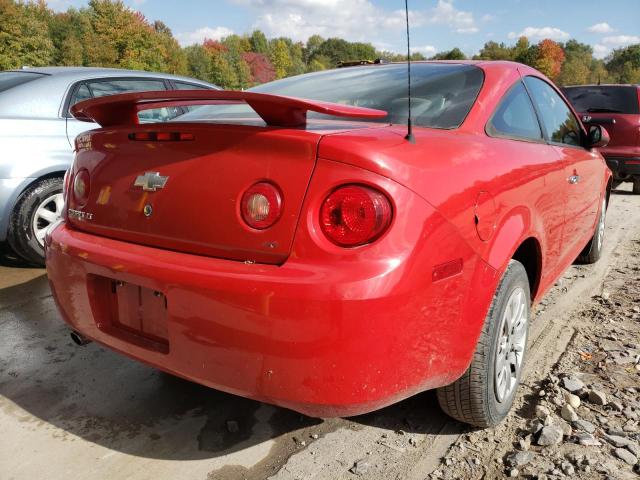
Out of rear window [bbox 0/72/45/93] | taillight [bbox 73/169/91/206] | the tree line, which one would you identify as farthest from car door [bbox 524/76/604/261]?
the tree line

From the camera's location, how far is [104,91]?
4.77 metres

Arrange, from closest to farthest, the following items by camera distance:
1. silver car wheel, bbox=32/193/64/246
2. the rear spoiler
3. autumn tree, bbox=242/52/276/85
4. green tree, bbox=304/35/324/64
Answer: the rear spoiler → silver car wheel, bbox=32/193/64/246 → autumn tree, bbox=242/52/276/85 → green tree, bbox=304/35/324/64

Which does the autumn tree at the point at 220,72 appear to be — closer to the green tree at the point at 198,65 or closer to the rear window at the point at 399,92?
the green tree at the point at 198,65

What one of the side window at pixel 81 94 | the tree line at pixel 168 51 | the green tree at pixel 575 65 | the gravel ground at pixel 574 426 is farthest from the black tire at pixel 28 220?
the green tree at pixel 575 65

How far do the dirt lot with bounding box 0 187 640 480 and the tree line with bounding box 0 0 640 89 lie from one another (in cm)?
1975

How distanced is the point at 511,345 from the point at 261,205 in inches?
52.2

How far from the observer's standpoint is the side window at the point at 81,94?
14.8ft

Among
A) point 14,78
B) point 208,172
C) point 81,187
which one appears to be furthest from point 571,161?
point 14,78

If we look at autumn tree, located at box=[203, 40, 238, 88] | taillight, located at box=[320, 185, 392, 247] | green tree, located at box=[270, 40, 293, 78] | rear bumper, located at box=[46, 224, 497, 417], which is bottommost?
rear bumper, located at box=[46, 224, 497, 417]

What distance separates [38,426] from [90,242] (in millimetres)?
843

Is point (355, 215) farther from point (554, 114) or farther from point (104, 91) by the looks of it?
point (104, 91)

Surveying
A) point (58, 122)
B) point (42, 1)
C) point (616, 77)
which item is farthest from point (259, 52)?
point (58, 122)

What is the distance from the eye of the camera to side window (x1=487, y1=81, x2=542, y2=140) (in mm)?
2403

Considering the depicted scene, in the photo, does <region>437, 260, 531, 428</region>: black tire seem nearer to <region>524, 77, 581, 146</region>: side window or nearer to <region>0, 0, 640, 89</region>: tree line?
<region>524, 77, 581, 146</region>: side window
